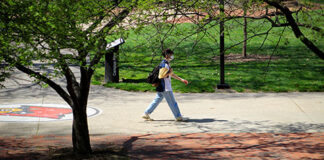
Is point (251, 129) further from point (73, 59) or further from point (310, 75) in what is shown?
point (310, 75)

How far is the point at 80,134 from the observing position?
24.6 feet

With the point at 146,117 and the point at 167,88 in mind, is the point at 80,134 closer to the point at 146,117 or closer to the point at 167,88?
the point at 146,117

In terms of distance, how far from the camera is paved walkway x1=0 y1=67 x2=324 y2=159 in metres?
7.98

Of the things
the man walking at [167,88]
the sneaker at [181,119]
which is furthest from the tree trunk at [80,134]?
the sneaker at [181,119]

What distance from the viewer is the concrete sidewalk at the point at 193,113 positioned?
929 cm

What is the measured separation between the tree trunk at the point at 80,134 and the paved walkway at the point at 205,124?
0.78m

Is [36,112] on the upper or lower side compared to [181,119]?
upper

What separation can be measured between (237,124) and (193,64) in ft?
26.0

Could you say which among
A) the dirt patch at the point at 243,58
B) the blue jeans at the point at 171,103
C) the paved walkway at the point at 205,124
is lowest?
the paved walkway at the point at 205,124

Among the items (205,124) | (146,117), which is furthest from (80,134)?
(205,124)

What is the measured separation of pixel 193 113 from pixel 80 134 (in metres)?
3.77

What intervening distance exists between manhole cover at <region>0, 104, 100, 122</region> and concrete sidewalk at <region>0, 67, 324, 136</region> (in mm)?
357

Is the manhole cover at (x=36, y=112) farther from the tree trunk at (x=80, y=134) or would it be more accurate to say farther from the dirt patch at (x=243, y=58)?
the dirt patch at (x=243, y=58)

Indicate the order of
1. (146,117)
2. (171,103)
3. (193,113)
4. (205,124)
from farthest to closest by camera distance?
(193,113) → (146,117) → (171,103) → (205,124)
